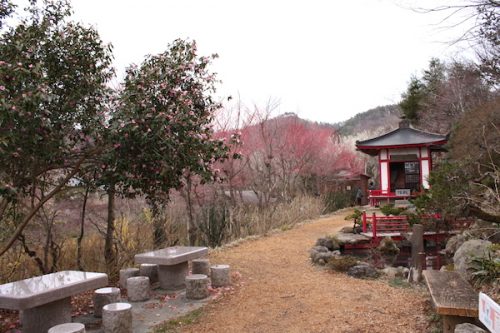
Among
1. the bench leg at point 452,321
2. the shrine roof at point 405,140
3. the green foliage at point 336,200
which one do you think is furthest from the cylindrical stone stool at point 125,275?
the green foliage at point 336,200

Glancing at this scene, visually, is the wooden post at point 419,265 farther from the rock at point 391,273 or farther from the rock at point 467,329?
the rock at point 467,329

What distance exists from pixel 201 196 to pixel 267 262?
5254 mm

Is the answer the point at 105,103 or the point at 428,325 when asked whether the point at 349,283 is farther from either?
the point at 105,103

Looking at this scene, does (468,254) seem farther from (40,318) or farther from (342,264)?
(40,318)

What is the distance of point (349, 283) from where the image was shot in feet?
19.2

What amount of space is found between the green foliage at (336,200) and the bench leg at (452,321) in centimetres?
1363

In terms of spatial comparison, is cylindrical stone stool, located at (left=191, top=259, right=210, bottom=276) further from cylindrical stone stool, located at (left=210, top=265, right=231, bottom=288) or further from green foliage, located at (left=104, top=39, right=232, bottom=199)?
green foliage, located at (left=104, top=39, right=232, bottom=199)

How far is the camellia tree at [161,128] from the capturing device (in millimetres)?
4531

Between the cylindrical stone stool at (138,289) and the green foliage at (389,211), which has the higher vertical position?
the green foliage at (389,211)

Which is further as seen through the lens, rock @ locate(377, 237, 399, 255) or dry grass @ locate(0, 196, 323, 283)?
rock @ locate(377, 237, 399, 255)

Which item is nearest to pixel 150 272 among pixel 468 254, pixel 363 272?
pixel 363 272

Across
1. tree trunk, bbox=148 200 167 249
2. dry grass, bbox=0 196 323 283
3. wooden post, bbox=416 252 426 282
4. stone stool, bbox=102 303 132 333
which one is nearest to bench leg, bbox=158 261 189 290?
dry grass, bbox=0 196 323 283

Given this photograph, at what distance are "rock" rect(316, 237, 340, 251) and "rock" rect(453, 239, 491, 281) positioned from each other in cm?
394

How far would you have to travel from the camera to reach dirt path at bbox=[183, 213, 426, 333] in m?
4.18
